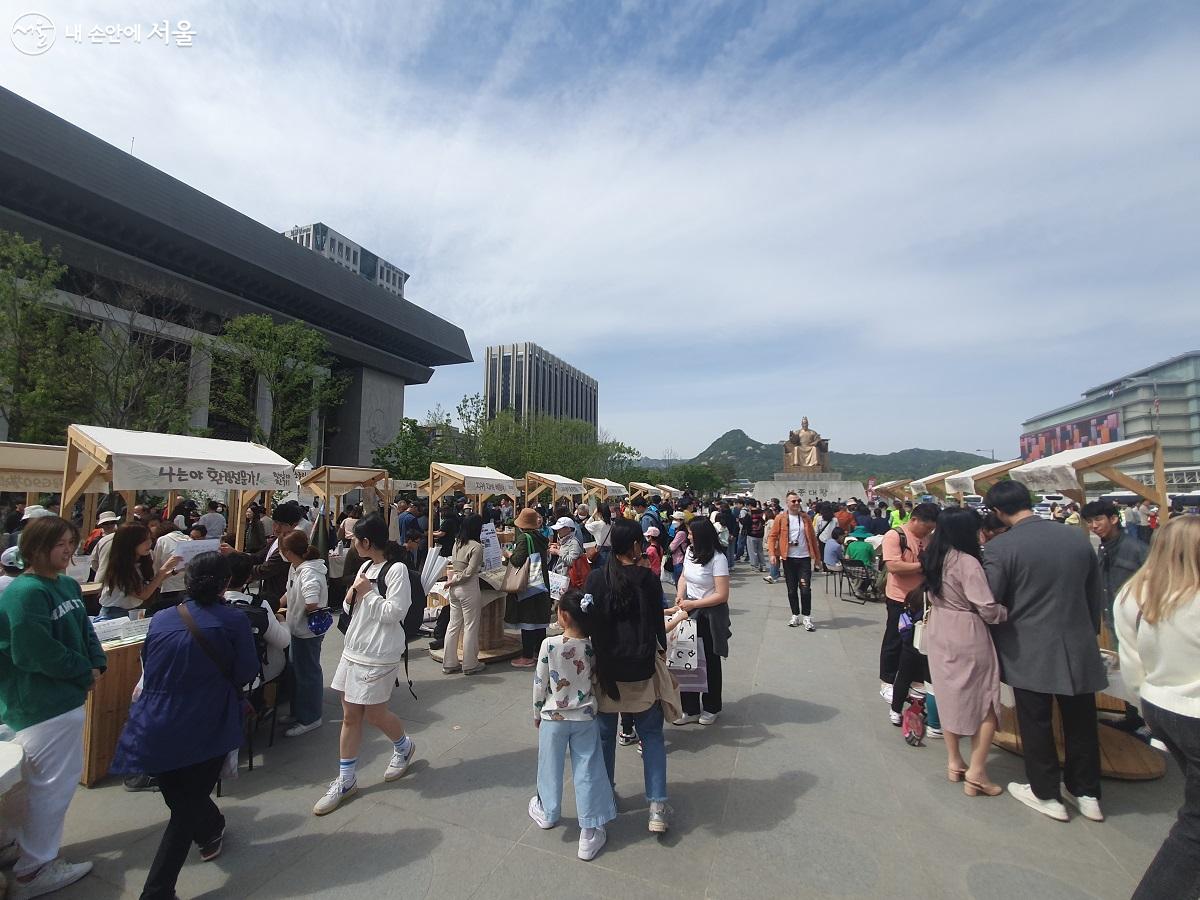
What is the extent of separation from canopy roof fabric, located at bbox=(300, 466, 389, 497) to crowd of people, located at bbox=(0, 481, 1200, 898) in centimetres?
758

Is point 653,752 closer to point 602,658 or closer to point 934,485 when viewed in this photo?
point 602,658

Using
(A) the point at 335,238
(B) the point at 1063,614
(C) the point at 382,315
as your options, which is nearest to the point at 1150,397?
(C) the point at 382,315

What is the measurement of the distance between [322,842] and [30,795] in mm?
1320

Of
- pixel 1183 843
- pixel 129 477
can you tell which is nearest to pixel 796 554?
pixel 1183 843

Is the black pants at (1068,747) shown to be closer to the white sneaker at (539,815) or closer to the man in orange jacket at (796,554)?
the white sneaker at (539,815)

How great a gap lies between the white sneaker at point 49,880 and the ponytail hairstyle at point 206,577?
141 centimetres

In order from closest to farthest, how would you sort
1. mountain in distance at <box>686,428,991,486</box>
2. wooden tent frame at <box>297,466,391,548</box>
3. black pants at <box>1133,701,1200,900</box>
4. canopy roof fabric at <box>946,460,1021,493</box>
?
black pants at <box>1133,701,1200,900</box>, canopy roof fabric at <box>946,460,1021,493</box>, wooden tent frame at <box>297,466,391,548</box>, mountain in distance at <box>686,428,991,486</box>

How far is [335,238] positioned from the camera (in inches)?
→ 3103

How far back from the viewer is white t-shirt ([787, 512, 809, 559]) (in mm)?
7187

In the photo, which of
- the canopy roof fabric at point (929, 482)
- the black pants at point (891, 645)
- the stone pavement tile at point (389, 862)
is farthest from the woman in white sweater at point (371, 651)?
the canopy roof fabric at point (929, 482)

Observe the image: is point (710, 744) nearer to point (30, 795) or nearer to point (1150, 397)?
point (30, 795)

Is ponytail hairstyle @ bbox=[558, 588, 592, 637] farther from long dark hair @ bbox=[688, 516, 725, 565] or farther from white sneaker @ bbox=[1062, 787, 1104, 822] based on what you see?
white sneaker @ bbox=[1062, 787, 1104, 822]

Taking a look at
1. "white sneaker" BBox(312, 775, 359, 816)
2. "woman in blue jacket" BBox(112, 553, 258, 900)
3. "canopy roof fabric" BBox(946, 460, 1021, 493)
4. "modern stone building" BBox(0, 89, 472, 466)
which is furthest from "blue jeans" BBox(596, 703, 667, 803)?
"modern stone building" BBox(0, 89, 472, 466)

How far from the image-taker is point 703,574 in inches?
165
